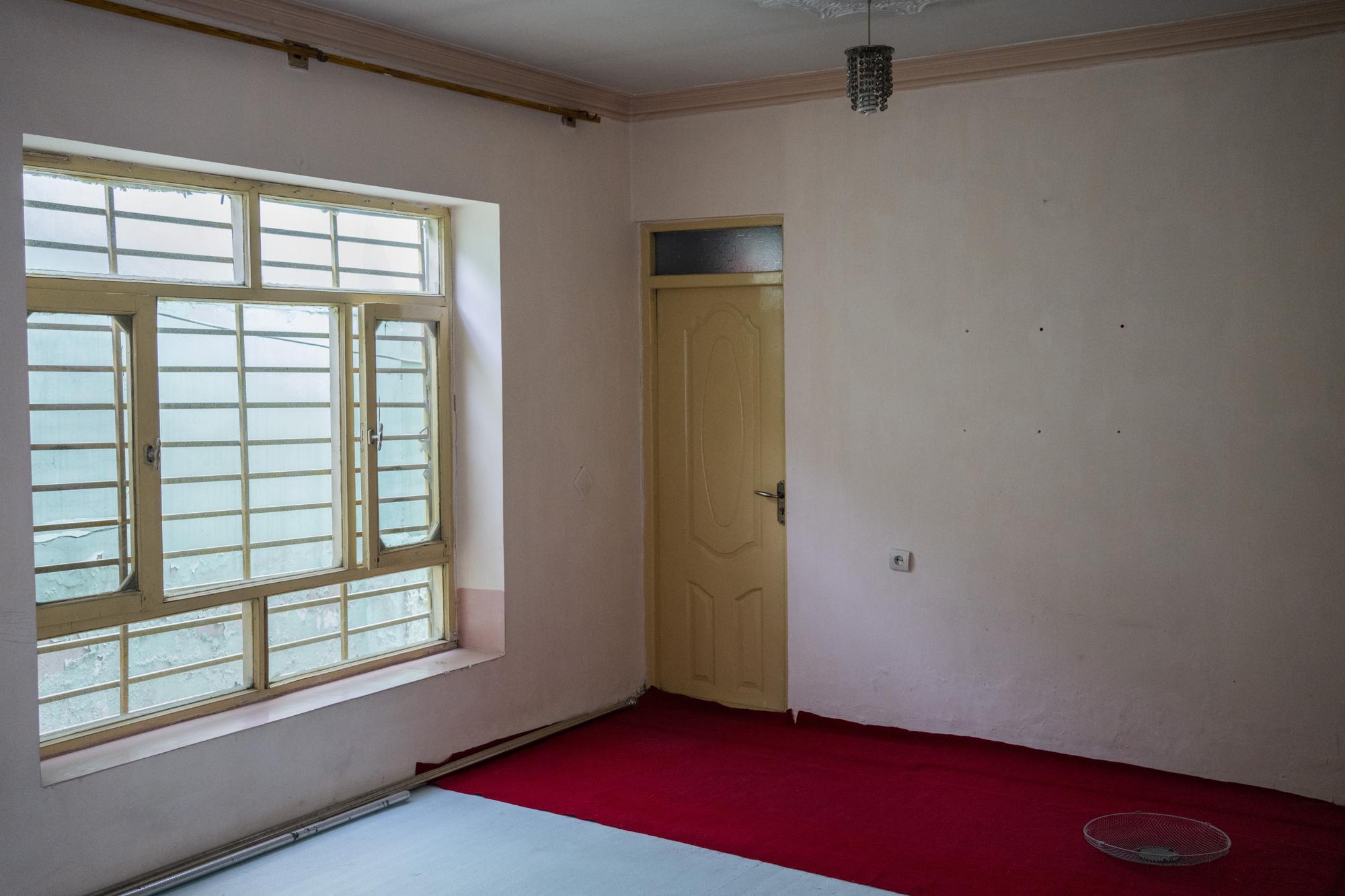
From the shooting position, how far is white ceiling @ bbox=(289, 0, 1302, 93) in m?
3.83

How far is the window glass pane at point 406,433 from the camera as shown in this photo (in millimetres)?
4359

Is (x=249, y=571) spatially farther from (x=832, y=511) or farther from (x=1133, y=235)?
(x=1133, y=235)

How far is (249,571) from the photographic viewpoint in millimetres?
3885

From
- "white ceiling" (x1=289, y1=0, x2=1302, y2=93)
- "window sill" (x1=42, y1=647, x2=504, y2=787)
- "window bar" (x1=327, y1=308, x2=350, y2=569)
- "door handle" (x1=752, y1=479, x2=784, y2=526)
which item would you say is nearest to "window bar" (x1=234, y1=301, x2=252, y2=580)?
"window bar" (x1=327, y1=308, x2=350, y2=569)

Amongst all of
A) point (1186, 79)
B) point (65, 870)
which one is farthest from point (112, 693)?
point (1186, 79)

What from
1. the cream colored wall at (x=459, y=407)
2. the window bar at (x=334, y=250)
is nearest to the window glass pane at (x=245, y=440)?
the window bar at (x=334, y=250)

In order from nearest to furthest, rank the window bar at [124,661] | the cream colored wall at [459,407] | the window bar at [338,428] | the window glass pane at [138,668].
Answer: the cream colored wall at [459,407] < the window glass pane at [138,668] < the window bar at [124,661] < the window bar at [338,428]

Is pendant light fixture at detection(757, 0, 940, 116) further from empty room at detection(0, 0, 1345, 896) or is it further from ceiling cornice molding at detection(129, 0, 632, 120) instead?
ceiling cornice molding at detection(129, 0, 632, 120)

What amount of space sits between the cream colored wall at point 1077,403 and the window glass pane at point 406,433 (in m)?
1.60

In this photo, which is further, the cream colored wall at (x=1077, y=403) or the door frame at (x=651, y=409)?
the door frame at (x=651, y=409)

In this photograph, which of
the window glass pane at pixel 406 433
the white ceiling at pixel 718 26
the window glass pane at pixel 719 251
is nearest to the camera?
the white ceiling at pixel 718 26

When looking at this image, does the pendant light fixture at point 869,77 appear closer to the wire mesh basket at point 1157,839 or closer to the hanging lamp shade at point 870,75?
the hanging lamp shade at point 870,75

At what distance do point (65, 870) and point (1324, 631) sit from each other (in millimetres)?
4245

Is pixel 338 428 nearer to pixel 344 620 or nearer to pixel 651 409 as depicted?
pixel 344 620
